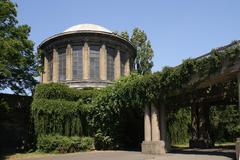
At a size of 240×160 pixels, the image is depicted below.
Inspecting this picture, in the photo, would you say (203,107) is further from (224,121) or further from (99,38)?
(99,38)

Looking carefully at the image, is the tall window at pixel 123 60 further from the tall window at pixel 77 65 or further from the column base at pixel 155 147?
the column base at pixel 155 147

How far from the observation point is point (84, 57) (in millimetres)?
39438

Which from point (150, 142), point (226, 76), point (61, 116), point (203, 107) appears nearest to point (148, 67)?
point (203, 107)

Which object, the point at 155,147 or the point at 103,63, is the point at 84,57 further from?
the point at 155,147

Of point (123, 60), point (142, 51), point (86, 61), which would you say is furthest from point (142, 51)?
point (86, 61)

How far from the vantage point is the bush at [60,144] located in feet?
87.1

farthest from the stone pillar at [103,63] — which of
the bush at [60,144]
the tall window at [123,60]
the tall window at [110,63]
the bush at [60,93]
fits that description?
the bush at [60,144]

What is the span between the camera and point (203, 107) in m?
29.8

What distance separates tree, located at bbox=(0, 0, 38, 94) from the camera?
25.3 meters

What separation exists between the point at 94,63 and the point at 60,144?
1472cm

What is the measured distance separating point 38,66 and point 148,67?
848 inches

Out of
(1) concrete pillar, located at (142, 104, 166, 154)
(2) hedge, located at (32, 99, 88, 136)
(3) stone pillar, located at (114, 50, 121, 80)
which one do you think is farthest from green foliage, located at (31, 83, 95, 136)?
(3) stone pillar, located at (114, 50, 121, 80)

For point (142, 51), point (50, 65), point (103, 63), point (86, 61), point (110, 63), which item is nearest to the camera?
point (86, 61)

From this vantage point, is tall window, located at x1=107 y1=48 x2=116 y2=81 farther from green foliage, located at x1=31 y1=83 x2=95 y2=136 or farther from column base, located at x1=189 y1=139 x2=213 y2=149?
column base, located at x1=189 y1=139 x2=213 y2=149
